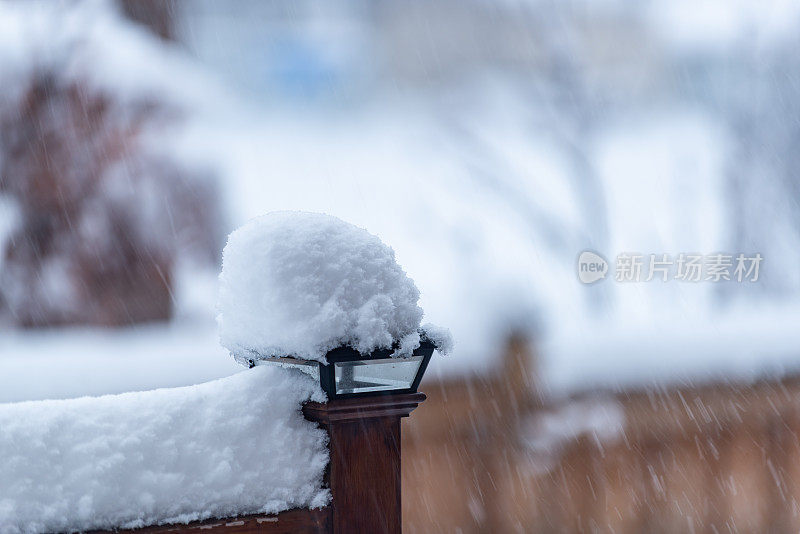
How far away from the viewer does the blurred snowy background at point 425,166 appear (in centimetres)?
360

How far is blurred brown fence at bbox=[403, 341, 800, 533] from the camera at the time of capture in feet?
9.12

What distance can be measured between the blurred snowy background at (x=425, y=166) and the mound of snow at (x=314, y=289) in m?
1.55

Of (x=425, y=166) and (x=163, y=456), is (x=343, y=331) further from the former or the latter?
(x=425, y=166)

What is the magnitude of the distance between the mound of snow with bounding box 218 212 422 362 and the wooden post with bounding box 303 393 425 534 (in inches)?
4.3

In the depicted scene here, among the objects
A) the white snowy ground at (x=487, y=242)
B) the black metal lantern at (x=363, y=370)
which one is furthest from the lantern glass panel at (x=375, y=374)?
the white snowy ground at (x=487, y=242)

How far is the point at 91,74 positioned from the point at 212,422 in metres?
3.13

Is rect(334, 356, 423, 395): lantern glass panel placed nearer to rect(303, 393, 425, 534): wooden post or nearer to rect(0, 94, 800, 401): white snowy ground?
rect(303, 393, 425, 534): wooden post

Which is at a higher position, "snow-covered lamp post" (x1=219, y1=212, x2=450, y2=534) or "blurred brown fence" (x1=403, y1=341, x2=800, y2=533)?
"snow-covered lamp post" (x1=219, y1=212, x2=450, y2=534)

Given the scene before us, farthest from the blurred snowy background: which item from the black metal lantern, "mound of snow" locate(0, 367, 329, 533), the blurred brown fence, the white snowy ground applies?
"mound of snow" locate(0, 367, 329, 533)

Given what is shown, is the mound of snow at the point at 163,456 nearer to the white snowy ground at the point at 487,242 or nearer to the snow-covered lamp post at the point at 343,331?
the snow-covered lamp post at the point at 343,331

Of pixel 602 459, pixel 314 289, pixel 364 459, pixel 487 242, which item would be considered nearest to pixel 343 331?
pixel 314 289

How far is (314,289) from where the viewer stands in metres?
1.27

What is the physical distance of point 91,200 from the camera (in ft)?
12.4

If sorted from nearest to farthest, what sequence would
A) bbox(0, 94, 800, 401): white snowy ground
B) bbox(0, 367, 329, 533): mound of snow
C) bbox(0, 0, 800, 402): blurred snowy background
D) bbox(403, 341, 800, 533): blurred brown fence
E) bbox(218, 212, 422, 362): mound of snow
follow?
bbox(0, 367, 329, 533): mound of snow, bbox(218, 212, 422, 362): mound of snow, bbox(403, 341, 800, 533): blurred brown fence, bbox(0, 94, 800, 401): white snowy ground, bbox(0, 0, 800, 402): blurred snowy background
